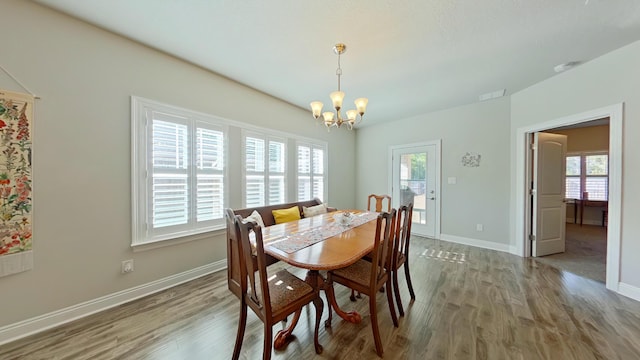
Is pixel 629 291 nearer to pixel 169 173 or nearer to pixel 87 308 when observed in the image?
pixel 169 173

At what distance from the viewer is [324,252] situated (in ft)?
5.09

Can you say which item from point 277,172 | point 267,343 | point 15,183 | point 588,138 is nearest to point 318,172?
point 277,172

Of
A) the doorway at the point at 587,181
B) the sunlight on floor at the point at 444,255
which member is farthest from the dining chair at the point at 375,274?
the doorway at the point at 587,181

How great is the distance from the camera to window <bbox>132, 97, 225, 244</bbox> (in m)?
2.26

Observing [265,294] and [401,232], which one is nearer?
[265,294]

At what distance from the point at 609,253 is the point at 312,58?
4.00 metres

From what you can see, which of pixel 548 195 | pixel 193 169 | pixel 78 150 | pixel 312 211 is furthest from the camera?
pixel 548 195

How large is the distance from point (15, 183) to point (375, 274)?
2842 millimetres

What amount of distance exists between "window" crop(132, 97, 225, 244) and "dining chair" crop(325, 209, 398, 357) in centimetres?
191

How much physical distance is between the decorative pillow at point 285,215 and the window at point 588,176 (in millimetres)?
7553

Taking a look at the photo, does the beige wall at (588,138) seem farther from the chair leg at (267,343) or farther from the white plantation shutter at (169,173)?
the white plantation shutter at (169,173)

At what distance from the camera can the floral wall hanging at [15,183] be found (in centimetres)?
162

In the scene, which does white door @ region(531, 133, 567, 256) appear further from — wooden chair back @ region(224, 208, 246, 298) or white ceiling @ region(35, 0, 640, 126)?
wooden chair back @ region(224, 208, 246, 298)

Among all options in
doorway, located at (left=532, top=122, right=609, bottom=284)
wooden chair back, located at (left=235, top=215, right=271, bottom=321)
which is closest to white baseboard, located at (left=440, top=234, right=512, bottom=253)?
doorway, located at (left=532, top=122, right=609, bottom=284)
